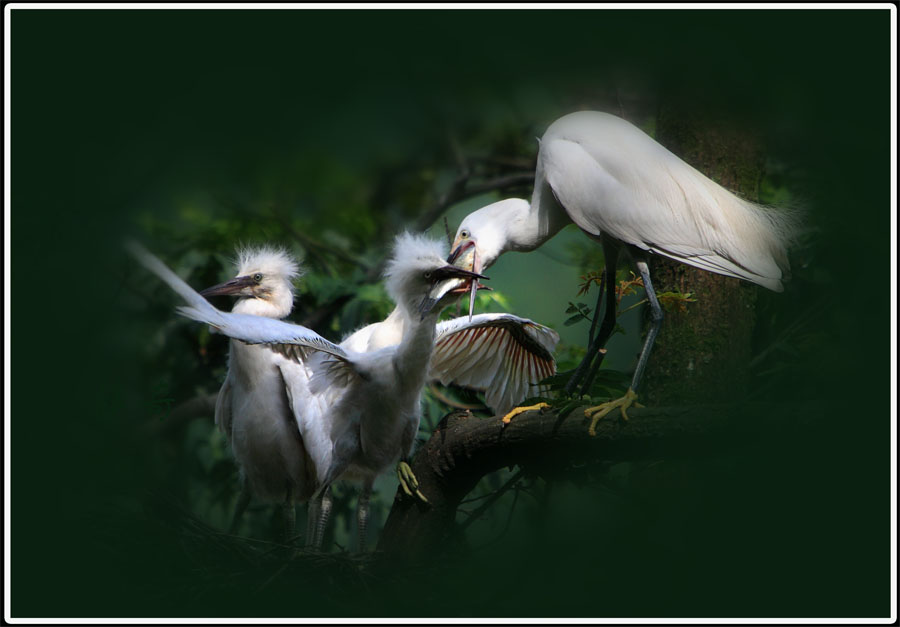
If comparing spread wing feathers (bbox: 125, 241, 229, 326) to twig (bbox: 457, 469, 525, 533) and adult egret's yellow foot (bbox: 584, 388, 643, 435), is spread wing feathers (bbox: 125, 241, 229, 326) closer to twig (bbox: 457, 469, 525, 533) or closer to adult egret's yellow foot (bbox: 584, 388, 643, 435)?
adult egret's yellow foot (bbox: 584, 388, 643, 435)

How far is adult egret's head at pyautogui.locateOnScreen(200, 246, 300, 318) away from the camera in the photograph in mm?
2729

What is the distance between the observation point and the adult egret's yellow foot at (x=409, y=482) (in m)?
2.35

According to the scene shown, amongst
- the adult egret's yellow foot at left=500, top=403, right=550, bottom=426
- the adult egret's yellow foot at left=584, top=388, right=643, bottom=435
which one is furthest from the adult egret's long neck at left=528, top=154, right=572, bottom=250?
the adult egret's yellow foot at left=584, top=388, right=643, bottom=435

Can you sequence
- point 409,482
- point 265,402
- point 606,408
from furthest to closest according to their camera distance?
1. point 265,402
2. point 409,482
3. point 606,408

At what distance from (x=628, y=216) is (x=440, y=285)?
0.60 m

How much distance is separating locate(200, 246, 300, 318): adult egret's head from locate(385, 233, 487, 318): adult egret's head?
2.28 feet

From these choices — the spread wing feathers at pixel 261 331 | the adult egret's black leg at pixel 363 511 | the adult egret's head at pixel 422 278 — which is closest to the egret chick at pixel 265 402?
the adult egret's black leg at pixel 363 511

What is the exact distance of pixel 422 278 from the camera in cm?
212

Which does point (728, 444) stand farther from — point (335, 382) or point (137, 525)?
point (137, 525)

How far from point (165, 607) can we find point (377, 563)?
1.92 ft

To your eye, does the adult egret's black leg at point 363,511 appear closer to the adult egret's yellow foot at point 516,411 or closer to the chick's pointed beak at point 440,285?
the adult egret's yellow foot at point 516,411

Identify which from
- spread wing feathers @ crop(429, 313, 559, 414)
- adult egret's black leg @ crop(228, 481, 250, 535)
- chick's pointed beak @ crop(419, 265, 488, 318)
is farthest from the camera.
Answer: adult egret's black leg @ crop(228, 481, 250, 535)

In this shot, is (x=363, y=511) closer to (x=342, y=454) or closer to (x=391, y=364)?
(x=342, y=454)

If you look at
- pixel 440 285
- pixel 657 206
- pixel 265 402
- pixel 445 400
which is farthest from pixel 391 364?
pixel 445 400
